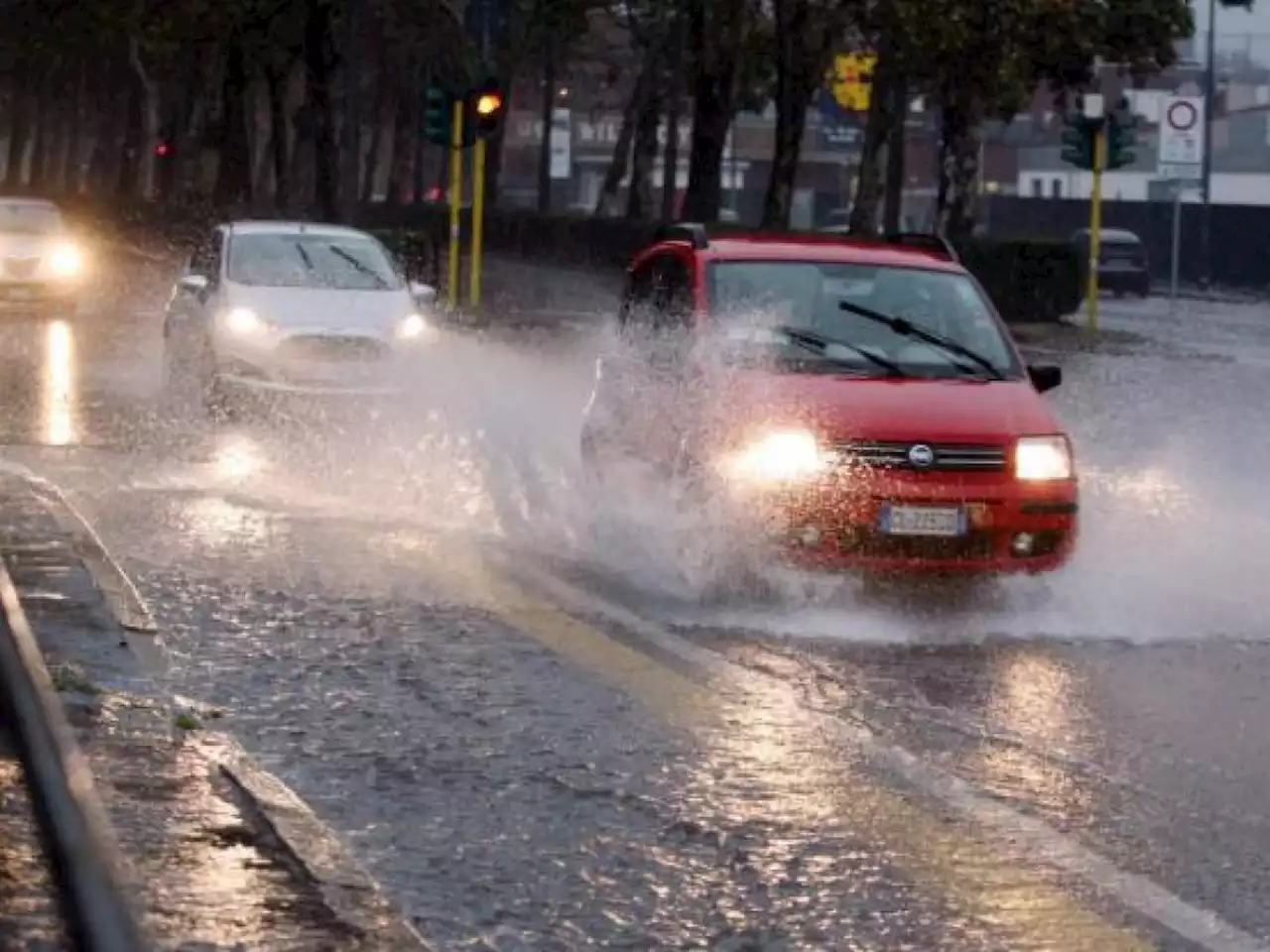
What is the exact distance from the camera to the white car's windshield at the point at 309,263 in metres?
21.5

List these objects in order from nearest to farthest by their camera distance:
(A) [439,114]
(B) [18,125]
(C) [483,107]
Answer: (C) [483,107]
(A) [439,114]
(B) [18,125]

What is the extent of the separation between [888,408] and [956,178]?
3190cm

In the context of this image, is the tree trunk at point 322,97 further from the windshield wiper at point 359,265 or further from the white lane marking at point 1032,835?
the white lane marking at point 1032,835

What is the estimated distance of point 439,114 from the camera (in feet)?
115

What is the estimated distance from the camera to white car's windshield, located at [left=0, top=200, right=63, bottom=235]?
111ft

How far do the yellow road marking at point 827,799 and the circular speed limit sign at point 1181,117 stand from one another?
98.0ft

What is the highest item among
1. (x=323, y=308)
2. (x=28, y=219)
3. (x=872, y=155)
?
(x=872, y=155)

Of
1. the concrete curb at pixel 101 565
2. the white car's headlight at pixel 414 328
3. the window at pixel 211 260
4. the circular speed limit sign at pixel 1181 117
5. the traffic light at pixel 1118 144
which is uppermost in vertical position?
the circular speed limit sign at pixel 1181 117

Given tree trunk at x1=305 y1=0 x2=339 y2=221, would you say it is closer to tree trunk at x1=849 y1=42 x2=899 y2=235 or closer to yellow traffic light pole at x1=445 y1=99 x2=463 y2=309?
yellow traffic light pole at x1=445 y1=99 x2=463 y2=309

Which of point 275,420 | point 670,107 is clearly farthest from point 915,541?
point 670,107

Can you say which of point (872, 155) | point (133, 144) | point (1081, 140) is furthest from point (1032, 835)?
point (133, 144)

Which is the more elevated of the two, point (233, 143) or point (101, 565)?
point (233, 143)

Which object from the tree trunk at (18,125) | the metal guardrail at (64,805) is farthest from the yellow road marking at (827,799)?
the tree trunk at (18,125)

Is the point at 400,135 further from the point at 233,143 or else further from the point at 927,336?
the point at 927,336
